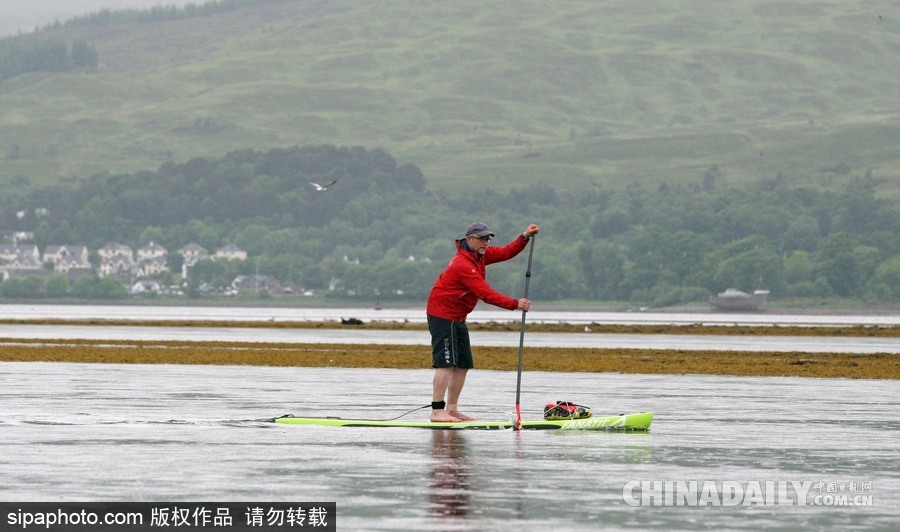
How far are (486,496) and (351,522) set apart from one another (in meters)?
1.98

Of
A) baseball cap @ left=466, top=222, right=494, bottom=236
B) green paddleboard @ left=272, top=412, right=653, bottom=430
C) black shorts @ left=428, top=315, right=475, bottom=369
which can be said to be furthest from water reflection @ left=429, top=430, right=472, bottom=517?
baseball cap @ left=466, top=222, right=494, bottom=236

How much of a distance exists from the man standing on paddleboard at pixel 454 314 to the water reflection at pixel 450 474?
885 mm

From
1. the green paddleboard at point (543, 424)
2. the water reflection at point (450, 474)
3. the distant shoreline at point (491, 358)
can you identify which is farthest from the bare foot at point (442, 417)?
the distant shoreline at point (491, 358)

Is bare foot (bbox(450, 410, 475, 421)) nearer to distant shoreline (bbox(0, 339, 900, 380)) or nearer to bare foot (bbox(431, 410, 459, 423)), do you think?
bare foot (bbox(431, 410, 459, 423))

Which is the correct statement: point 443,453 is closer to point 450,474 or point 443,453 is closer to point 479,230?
point 450,474

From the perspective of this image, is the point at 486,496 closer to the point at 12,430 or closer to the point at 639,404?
the point at 12,430

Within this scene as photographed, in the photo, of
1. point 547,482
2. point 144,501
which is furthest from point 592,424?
point 144,501

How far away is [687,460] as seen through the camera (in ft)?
59.7

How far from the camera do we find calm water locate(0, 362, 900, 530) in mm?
14266

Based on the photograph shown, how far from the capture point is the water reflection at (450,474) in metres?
14.4

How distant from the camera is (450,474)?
16844 millimetres

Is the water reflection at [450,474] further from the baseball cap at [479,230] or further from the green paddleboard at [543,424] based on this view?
the baseball cap at [479,230]

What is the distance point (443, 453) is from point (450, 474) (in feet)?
7.08

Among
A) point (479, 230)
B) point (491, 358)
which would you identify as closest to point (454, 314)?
point (479, 230)
